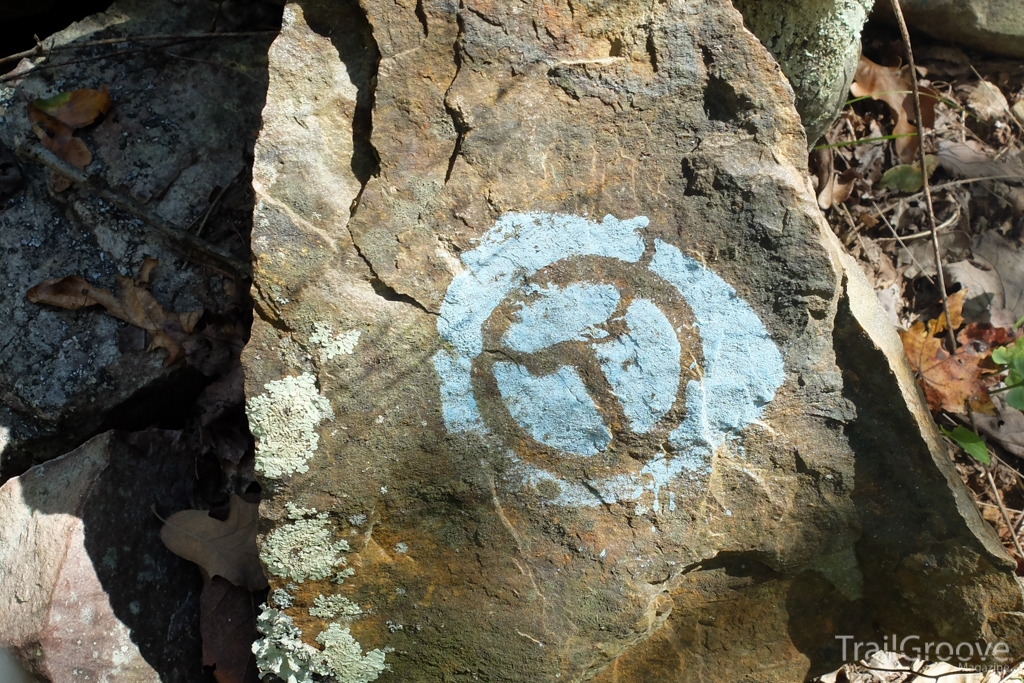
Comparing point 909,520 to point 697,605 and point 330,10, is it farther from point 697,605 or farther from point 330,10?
point 330,10

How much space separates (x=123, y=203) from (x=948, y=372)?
8.78ft

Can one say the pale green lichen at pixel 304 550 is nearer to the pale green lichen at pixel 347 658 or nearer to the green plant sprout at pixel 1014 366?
the pale green lichen at pixel 347 658

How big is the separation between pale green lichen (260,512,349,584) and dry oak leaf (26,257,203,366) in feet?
2.78

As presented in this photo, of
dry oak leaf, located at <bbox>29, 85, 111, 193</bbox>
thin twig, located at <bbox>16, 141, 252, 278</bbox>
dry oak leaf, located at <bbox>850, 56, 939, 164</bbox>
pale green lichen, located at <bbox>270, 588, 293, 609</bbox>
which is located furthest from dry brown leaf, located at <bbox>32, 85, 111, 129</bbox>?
dry oak leaf, located at <bbox>850, 56, 939, 164</bbox>

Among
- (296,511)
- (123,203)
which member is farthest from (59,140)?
(296,511)

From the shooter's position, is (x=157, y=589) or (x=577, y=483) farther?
(x=157, y=589)

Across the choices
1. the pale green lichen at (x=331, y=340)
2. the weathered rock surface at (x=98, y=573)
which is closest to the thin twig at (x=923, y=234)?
the pale green lichen at (x=331, y=340)

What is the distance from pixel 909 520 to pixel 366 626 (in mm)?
1260

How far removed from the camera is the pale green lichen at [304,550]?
5.13 feet

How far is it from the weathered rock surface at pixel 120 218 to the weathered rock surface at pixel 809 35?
152cm

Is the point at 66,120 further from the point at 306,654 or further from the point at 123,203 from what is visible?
the point at 306,654

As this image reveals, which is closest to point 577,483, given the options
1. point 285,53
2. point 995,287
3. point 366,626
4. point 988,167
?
point 366,626

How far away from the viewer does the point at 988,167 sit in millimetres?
2916

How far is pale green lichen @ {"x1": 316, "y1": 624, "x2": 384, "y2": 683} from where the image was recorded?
5.28ft
